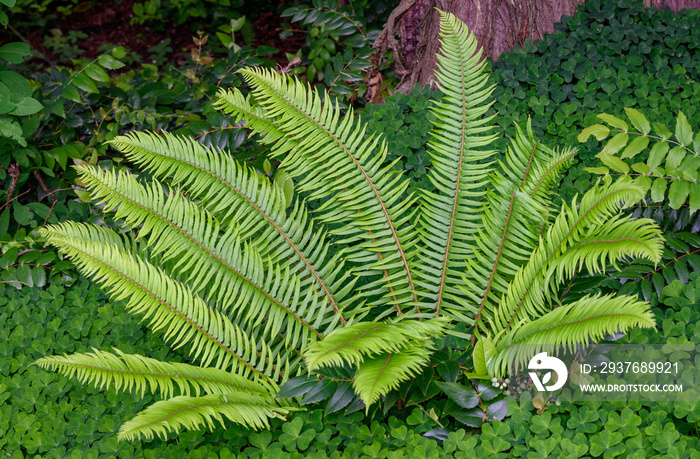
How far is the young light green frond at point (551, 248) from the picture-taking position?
7.78 feet

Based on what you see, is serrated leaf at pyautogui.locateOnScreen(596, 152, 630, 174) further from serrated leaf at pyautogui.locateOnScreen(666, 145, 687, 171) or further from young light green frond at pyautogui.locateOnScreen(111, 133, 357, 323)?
young light green frond at pyautogui.locateOnScreen(111, 133, 357, 323)

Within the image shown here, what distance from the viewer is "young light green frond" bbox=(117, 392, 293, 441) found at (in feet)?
6.57

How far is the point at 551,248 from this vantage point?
8.26 feet

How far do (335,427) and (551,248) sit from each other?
4.14 ft

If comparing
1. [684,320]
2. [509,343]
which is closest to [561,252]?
[509,343]

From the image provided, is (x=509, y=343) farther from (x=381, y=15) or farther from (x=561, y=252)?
(x=381, y=15)

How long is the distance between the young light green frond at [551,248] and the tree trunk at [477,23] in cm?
193

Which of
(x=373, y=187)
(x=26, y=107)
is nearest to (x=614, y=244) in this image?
(x=373, y=187)

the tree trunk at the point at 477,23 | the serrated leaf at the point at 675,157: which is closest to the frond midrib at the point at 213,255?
the serrated leaf at the point at 675,157

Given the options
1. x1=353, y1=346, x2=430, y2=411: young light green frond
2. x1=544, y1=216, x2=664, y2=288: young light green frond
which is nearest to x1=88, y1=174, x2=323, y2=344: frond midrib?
x1=353, y1=346, x2=430, y2=411: young light green frond

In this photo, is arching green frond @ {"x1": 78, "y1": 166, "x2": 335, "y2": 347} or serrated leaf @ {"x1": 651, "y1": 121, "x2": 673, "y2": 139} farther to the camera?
serrated leaf @ {"x1": 651, "y1": 121, "x2": 673, "y2": 139}

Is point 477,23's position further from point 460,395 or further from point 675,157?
point 460,395
